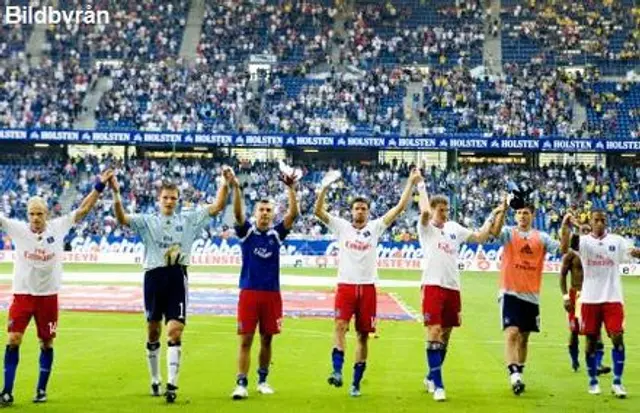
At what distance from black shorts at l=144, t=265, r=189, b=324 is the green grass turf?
3.23 ft

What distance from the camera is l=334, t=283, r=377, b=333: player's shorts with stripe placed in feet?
44.4

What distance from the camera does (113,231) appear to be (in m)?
54.9

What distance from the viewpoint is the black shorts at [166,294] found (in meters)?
12.8

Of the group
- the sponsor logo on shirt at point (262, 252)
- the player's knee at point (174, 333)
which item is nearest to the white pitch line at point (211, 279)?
the sponsor logo on shirt at point (262, 252)

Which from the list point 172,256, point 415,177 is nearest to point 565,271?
point 415,177

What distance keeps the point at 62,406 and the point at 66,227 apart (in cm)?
212

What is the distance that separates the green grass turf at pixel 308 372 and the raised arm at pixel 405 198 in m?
2.16

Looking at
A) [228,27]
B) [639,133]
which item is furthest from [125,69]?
[639,133]

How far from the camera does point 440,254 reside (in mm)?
13789

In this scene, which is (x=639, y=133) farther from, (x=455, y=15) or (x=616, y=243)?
(x=616, y=243)

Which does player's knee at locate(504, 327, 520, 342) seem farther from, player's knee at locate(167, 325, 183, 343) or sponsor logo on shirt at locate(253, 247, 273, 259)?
player's knee at locate(167, 325, 183, 343)

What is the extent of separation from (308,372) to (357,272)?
103 inches

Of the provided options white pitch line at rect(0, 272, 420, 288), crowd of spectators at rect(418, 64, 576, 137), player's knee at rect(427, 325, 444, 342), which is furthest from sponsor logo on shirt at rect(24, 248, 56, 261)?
crowd of spectators at rect(418, 64, 576, 137)

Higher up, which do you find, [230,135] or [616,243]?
[230,135]
